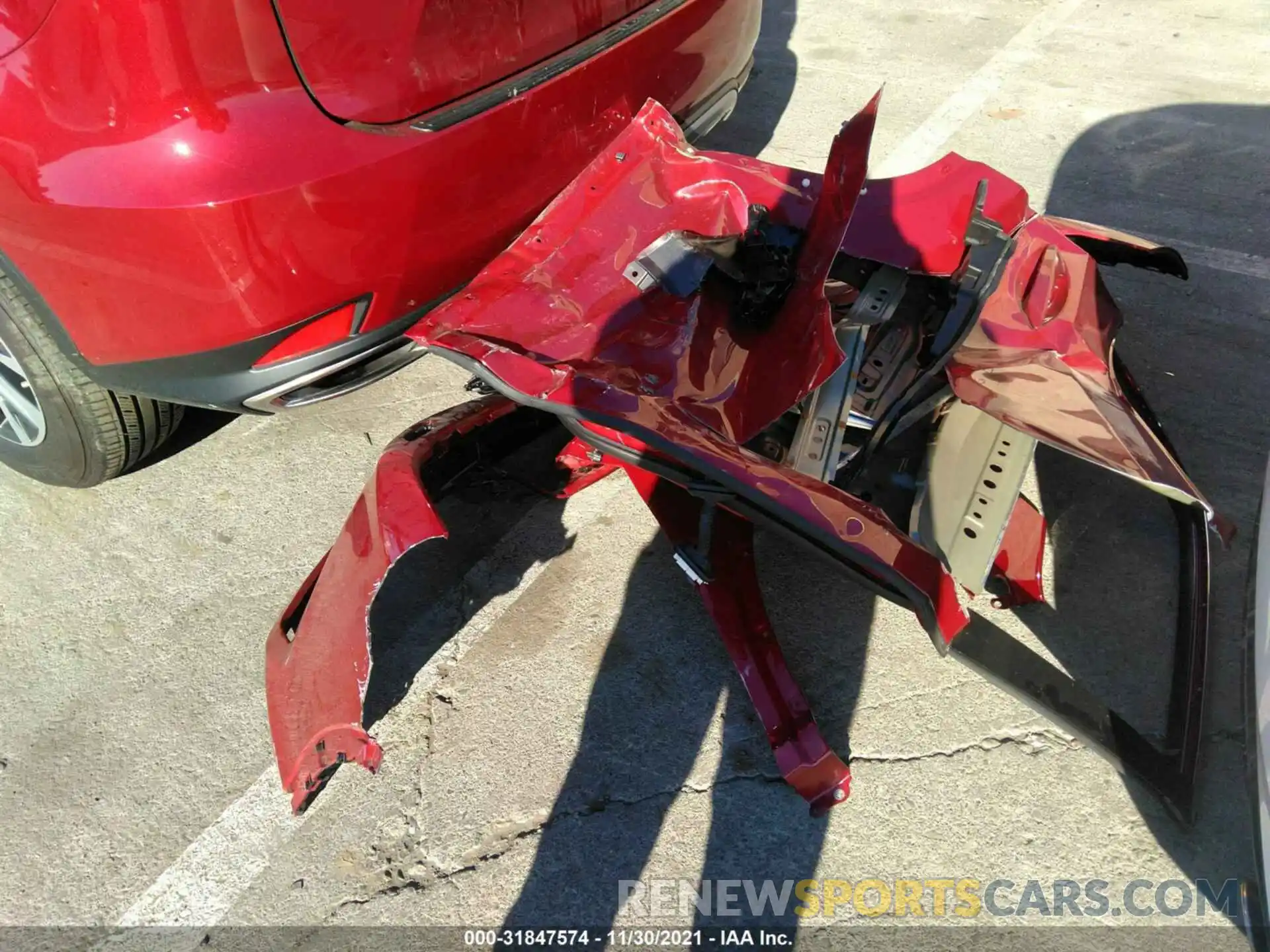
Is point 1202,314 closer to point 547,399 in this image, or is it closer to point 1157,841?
point 1157,841

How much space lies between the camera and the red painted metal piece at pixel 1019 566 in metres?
2.40

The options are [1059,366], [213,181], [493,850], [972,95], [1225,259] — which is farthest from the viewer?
[972,95]

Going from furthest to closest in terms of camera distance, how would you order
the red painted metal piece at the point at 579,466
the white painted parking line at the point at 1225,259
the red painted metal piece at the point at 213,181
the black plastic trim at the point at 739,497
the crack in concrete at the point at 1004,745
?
the white painted parking line at the point at 1225,259, the red painted metal piece at the point at 579,466, the crack in concrete at the point at 1004,745, the red painted metal piece at the point at 213,181, the black plastic trim at the point at 739,497

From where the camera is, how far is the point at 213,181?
6.18 ft

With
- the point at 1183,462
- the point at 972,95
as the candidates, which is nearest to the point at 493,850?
the point at 1183,462

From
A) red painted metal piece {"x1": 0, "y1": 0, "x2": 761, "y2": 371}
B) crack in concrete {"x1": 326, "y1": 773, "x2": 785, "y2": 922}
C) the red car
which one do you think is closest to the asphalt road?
crack in concrete {"x1": 326, "y1": 773, "x2": 785, "y2": 922}

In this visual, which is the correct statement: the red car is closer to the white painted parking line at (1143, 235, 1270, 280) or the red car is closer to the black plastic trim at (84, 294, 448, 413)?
the black plastic trim at (84, 294, 448, 413)

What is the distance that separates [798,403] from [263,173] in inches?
52.1

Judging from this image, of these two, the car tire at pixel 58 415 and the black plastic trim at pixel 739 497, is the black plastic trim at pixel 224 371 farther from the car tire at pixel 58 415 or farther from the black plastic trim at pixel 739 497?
the black plastic trim at pixel 739 497

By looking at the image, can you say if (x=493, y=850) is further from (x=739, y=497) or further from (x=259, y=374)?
(x=259, y=374)

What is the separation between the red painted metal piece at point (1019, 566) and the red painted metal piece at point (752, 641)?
2.27ft

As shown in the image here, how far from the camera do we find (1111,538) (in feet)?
8.54

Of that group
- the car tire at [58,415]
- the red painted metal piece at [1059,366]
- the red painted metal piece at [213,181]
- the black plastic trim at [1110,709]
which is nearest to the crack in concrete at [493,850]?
the black plastic trim at [1110,709]

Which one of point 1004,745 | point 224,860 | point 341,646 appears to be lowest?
point 1004,745
